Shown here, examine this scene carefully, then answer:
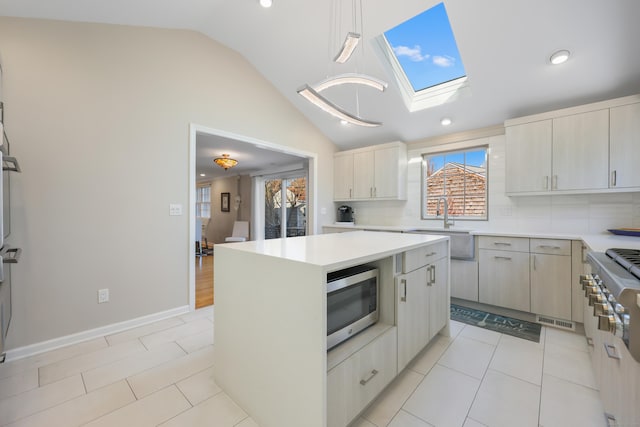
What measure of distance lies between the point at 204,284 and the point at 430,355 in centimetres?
331

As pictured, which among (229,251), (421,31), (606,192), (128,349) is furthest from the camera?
(421,31)

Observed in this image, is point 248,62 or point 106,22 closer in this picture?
point 106,22

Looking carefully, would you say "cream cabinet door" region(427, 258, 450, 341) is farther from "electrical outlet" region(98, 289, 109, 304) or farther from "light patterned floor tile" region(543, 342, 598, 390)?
"electrical outlet" region(98, 289, 109, 304)

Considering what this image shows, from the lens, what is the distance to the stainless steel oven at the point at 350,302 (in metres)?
1.32

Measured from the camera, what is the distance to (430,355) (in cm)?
206

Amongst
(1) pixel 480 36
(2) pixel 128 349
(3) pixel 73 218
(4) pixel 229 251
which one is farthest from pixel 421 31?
(2) pixel 128 349

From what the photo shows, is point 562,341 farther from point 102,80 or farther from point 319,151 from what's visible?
point 102,80

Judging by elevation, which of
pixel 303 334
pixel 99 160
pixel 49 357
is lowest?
pixel 49 357

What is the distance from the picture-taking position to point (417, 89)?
361cm

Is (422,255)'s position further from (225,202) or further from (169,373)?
(225,202)

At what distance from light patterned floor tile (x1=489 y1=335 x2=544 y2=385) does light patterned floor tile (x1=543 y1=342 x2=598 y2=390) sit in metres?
0.05

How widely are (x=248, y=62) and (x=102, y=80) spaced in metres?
1.71

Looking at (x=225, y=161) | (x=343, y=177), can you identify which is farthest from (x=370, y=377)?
(x=225, y=161)

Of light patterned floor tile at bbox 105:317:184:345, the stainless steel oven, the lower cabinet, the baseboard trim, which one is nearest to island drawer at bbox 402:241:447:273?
the stainless steel oven
